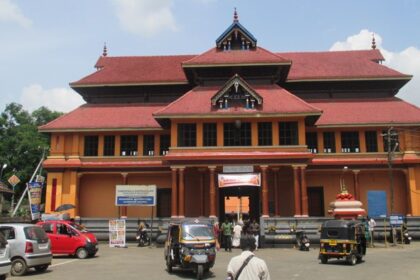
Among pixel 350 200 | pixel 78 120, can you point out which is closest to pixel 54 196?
pixel 78 120

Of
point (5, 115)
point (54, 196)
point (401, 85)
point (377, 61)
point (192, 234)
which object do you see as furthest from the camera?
point (5, 115)

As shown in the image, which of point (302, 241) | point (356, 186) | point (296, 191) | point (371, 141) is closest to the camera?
point (302, 241)

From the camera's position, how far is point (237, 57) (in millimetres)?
33000

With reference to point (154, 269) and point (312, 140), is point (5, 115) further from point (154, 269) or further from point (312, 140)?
point (154, 269)

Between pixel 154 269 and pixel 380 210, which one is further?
pixel 380 210

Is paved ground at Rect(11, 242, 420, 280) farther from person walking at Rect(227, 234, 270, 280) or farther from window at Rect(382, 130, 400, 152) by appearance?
window at Rect(382, 130, 400, 152)

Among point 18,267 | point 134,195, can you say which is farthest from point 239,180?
point 18,267

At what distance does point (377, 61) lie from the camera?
3866 cm

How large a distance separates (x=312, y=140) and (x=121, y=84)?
51.0 ft

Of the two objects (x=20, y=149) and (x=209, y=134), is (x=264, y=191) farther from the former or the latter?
(x=20, y=149)

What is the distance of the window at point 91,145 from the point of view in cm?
3375

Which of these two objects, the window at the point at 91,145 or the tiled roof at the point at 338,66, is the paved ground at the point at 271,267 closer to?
the window at the point at 91,145

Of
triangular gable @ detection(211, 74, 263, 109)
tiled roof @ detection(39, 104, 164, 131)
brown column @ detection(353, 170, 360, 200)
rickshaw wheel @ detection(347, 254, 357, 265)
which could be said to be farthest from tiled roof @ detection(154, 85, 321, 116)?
rickshaw wheel @ detection(347, 254, 357, 265)

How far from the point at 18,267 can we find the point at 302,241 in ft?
49.5
